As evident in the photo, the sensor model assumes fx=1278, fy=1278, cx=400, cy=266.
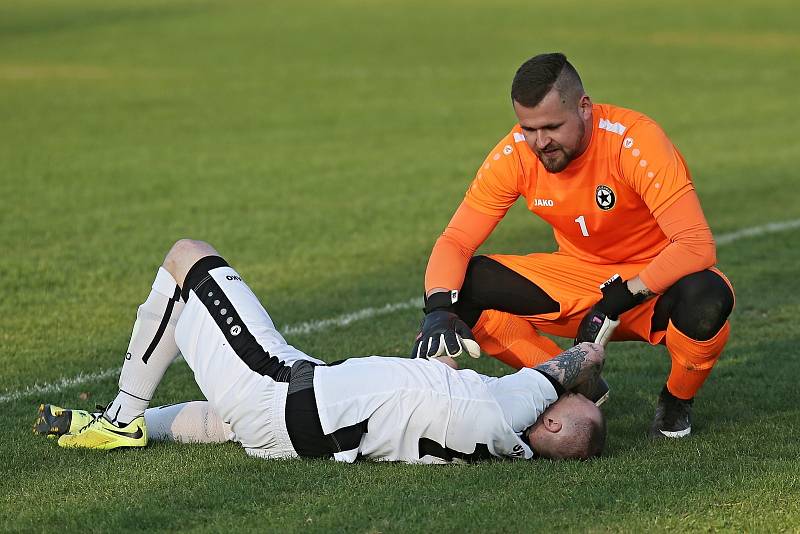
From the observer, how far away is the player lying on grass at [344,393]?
5.63 meters

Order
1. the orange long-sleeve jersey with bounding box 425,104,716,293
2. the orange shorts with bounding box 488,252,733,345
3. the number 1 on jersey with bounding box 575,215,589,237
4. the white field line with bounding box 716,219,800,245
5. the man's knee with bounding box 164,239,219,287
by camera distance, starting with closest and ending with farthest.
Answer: the man's knee with bounding box 164,239,219,287, the orange long-sleeve jersey with bounding box 425,104,716,293, the number 1 on jersey with bounding box 575,215,589,237, the orange shorts with bounding box 488,252,733,345, the white field line with bounding box 716,219,800,245

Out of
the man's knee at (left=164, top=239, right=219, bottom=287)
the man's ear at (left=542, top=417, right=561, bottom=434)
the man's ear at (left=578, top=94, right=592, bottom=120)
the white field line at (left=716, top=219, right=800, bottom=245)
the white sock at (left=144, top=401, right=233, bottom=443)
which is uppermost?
the man's ear at (left=578, top=94, right=592, bottom=120)

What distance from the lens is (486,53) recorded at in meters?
31.9

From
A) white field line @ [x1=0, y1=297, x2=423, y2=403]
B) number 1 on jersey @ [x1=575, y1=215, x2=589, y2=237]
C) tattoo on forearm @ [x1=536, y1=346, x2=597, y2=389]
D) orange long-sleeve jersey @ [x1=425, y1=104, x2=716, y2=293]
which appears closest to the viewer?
tattoo on forearm @ [x1=536, y1=346, x2=597, y2=389]

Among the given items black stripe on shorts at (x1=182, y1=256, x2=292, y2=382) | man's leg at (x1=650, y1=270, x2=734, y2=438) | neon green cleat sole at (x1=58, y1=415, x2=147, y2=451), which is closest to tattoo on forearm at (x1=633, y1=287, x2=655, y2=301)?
man's leg at (x1=650, y1=270, x2=734, y2=438)

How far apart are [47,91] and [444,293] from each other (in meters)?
20.1

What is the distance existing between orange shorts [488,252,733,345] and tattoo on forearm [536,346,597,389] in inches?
35.0

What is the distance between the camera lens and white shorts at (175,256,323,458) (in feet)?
18.8

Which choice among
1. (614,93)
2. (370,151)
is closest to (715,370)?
(370,151)

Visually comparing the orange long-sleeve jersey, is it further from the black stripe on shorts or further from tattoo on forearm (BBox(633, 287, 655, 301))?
the black stripe on shorts

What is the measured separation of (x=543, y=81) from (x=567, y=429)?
1697 mm

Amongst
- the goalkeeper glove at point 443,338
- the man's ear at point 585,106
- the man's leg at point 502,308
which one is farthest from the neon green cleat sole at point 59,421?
the man's ear at point 585,106

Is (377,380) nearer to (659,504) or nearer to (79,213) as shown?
(659,504)

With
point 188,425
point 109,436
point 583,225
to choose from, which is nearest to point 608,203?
point 583,225
